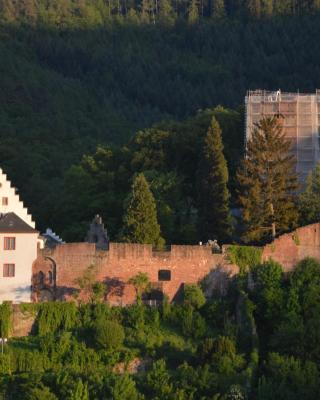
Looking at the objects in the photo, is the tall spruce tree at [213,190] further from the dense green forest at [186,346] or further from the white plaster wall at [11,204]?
the white plaster wall at [11,204]

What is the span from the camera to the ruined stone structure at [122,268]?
50562 mm

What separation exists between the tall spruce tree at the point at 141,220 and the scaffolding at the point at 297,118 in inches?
405

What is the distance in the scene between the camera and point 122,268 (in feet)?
166

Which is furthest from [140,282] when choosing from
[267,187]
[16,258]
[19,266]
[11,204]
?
[267,187]

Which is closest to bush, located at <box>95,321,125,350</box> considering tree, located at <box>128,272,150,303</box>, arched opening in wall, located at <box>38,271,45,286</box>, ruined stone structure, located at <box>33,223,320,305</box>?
ruined stone structure, located at <box>33,223,320,305</box>

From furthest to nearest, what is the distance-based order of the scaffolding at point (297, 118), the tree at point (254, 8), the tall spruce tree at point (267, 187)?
the tree at point (254, 8) → the scaffolding at point (297, 118) → the tall spruce tree at point (267, 187)

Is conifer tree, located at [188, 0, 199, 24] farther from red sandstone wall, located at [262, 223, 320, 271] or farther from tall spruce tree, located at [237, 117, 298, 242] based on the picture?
red sandstone wall, located at [262, 223, 320, 271]

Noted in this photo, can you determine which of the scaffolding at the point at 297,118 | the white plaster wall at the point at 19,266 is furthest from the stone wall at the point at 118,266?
the scaffolding at the point at 297,118

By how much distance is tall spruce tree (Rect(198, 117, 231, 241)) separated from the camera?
5569 centimetres

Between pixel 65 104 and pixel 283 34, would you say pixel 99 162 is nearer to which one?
pixel 65 104

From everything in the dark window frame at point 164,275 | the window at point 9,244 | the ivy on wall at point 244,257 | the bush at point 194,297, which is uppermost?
the window at point 9,244

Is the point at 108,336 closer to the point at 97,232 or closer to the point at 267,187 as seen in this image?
the point at 97,232

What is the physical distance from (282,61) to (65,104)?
18.1m

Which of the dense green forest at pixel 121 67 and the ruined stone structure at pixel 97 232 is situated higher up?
the dense green forest at pixel 121 67
